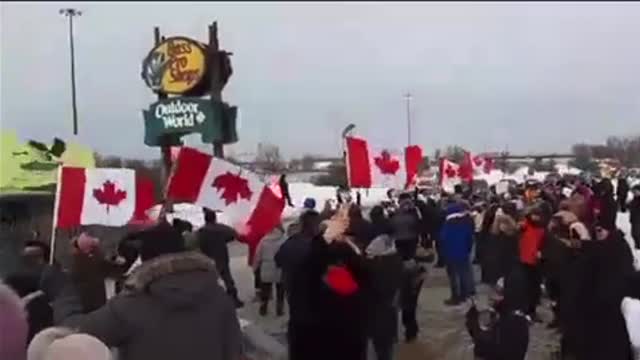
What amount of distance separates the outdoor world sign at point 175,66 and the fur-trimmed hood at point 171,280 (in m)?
16.1

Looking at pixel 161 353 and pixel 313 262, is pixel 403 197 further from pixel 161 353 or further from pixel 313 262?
pixel 161 353

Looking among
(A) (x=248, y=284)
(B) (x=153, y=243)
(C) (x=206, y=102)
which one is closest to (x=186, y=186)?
(B) (x=153, y=243)

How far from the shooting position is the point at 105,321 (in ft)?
12.8

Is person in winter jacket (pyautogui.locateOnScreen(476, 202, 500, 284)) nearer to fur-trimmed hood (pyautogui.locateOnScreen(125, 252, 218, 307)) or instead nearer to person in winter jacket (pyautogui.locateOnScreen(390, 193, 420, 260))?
person in winter jacket (pyautogui.locateOnScreen(390, 193, 420, 260))

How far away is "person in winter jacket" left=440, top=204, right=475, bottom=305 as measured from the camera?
43.2 feet

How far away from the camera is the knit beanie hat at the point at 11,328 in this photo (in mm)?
3547

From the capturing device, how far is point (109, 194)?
12.2 metres

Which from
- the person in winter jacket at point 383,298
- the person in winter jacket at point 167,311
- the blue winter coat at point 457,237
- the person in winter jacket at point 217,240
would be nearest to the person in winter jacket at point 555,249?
the person in winter jacket at point 383,298

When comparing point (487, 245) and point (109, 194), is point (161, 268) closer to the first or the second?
point (109, 194)

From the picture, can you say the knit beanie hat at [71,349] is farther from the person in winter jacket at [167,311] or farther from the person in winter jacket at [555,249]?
the person in winter jacket at [555,249]

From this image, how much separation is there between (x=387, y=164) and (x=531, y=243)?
8.08m

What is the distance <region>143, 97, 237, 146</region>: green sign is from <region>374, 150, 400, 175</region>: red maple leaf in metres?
2.78

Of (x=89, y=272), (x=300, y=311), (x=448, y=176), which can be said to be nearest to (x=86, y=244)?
(x=89, y=272)

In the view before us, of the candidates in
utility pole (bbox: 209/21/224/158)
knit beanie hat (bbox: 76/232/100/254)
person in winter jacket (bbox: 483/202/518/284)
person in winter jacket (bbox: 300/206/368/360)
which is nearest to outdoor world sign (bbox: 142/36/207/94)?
utility pole (bbox: 209/21/224/158)
